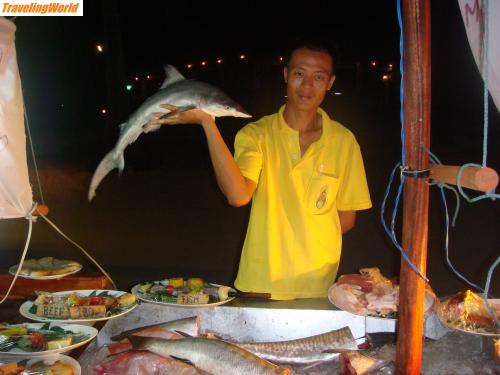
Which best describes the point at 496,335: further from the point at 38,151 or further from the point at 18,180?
the point at 38,151

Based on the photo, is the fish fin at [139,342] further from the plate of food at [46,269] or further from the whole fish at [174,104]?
the plate of food at [46,269]

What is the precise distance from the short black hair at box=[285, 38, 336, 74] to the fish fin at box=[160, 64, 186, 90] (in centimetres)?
73

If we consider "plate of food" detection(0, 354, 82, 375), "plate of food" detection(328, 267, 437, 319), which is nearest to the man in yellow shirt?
"plate of food" detection(328, 267, 437, 319)

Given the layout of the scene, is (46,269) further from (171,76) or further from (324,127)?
(324,127)

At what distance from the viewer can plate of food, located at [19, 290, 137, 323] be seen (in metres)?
2.72

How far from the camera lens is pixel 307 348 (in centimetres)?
250

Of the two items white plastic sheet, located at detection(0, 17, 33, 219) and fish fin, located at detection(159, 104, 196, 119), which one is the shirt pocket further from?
white plastic sheet, located at detection(0, 17, 33, 219)

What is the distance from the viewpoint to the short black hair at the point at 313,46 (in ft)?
10.3

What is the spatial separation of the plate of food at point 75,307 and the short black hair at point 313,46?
1849mm

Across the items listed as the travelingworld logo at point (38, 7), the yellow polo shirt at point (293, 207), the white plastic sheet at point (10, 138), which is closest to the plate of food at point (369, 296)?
the yellow polo shirt at point (293, 207)

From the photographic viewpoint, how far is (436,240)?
1008 cm

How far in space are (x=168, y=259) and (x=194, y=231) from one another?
6.62 feet

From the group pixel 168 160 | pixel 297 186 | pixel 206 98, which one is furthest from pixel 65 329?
pixel 168 160

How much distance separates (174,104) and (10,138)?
95 cm
